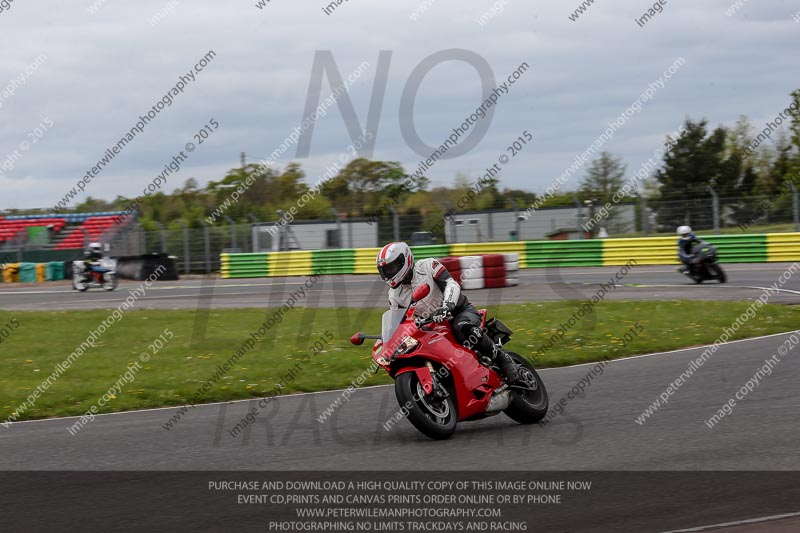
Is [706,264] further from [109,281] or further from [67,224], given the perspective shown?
[67,224]

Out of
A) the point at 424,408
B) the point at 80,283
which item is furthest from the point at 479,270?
the point at 424,408

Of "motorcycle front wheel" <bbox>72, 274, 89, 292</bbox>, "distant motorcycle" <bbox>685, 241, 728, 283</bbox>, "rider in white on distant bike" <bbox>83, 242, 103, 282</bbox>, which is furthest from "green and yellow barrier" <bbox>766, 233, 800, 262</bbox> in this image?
"motorcycle front wheel" <bbox>72, 274, 89, 292</bbox>

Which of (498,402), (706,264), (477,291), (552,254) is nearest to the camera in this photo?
(498,402)

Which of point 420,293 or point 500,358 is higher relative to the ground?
point 420,293

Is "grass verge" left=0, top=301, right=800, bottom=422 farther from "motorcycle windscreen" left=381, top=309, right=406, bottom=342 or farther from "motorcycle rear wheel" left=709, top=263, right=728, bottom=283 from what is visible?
"motorcycle rear wheel" left=709, top=263, right=728, bottom=283

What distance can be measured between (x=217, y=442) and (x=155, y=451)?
1.81 ft

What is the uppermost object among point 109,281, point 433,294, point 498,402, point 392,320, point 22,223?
point 22,223

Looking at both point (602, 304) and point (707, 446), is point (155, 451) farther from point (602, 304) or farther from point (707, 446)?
point (602, 304)

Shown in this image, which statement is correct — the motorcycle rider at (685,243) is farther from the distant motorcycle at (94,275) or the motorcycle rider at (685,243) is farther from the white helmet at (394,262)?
the distant motorcycle at (94,275)

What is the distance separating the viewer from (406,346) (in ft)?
24.0

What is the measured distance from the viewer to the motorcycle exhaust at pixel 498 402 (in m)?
7.73

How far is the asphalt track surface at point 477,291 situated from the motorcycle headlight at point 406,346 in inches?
472

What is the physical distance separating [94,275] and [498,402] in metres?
25.0
